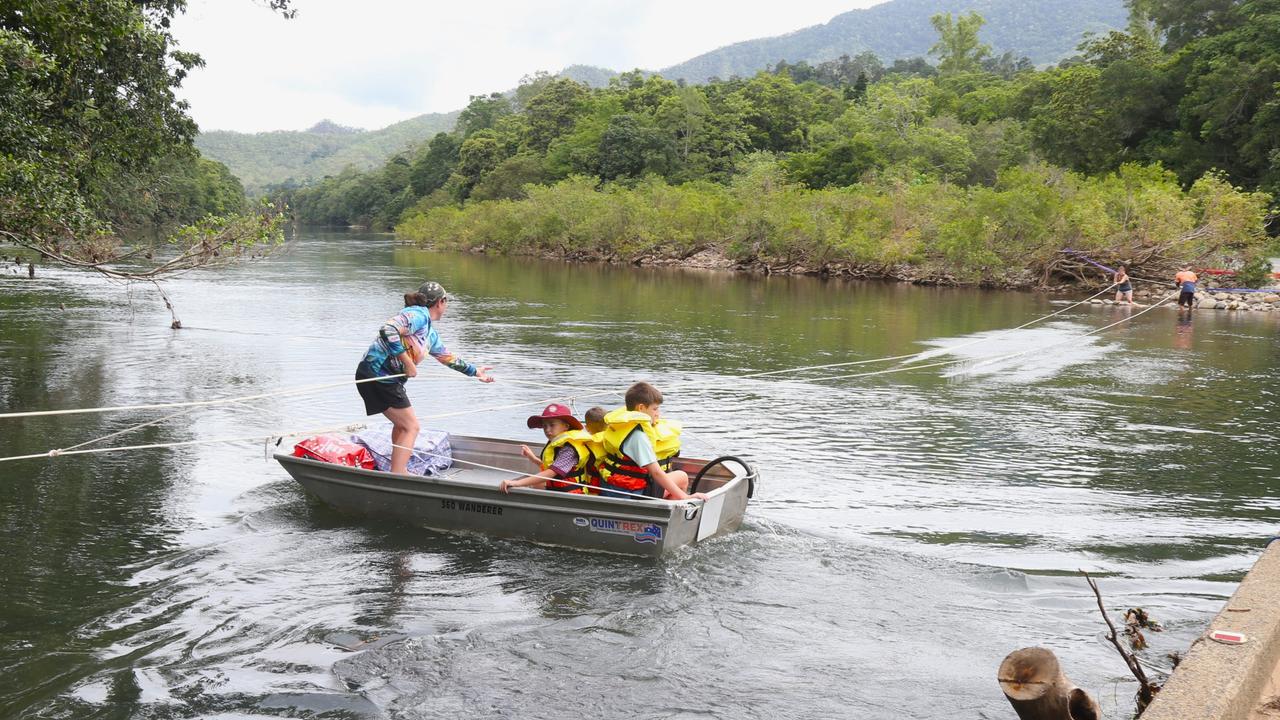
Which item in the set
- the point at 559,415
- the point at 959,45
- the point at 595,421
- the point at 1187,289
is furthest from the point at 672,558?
the point at 959,45

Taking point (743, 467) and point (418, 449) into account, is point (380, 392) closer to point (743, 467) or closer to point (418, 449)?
point (418, 449)

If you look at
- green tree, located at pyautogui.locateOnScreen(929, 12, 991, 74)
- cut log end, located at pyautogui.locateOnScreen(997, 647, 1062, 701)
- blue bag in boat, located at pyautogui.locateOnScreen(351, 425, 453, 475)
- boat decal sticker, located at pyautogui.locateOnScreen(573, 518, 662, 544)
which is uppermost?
green tree, located at pyautogui.locateOnScreen(929, 12, 991, 74)

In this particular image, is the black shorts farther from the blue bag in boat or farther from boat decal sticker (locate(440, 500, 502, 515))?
boat decal sticker (locate(440, 500, 502, 515))

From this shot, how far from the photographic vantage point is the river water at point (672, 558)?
6703 millimetres

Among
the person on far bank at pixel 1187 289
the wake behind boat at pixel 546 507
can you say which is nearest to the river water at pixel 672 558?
the wake behind boat at pixel 546 507

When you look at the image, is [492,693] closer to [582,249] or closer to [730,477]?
[730,477]

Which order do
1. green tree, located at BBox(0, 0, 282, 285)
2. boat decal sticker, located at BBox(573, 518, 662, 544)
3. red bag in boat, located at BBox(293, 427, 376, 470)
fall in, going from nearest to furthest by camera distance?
boat decal sticker, located at BBox(573, 518, 662, 544)
red bag in boat, located at BBox(293, 427, 376, 470)
green tree, located at BBox(0, 0, 282, 285)

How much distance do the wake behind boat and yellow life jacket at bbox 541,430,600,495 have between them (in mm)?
286

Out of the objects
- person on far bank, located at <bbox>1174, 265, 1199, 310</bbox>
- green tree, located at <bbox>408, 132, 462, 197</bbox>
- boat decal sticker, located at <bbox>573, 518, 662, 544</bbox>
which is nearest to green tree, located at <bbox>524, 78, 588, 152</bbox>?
green tree, located at <bbox>408, 132, 462, 197</bbox>

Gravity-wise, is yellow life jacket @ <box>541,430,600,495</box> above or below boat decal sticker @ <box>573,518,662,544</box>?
above

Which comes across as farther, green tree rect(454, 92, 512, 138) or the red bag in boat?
green tree rect(454, 92, 512, 138)

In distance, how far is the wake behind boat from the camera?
866cm

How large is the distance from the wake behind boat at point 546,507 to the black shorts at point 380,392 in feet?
2.48

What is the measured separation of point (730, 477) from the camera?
31.4ft
